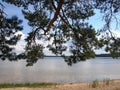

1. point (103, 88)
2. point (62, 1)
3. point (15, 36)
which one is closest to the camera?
point (62, 1)

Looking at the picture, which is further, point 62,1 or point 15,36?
point 15,36

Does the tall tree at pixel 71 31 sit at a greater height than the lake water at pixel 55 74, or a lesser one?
greater

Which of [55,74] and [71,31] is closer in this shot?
[71,31]

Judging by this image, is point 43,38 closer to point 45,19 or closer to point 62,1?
point 45,19

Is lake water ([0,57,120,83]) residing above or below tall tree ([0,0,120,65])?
below

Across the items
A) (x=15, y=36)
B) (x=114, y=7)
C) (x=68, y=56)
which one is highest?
(x=114, y=7)

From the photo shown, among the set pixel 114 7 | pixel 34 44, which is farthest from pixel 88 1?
pixel 34 44

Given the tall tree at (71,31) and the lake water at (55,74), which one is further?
the lake water at (55,74)

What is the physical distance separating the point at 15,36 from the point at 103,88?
6.24 meters

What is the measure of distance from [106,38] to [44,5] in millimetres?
2501

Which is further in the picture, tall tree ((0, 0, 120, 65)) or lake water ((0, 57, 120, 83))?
lake water ((0, 57, 120, 83))

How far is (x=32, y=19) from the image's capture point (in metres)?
12.6

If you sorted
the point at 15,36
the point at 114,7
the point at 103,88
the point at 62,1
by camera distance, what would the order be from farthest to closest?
the point at 103,88 < the point at 15,36 < the point at 114,7 < the point at 62,1

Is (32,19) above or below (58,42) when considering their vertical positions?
above
